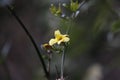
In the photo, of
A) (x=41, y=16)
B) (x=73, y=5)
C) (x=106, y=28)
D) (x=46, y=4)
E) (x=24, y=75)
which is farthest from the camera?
(x=24, y=75)

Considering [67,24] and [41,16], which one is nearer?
[67,24]

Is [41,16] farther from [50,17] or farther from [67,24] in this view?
[67,24]

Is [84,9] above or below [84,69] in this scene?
below

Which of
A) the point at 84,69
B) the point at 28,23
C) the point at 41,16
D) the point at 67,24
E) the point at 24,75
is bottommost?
the point at 67,24

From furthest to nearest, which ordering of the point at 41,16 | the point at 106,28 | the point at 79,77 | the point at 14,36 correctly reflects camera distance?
the point at 14,36 < the point at 41,16 < the point at 79,77 < the point at 106,28

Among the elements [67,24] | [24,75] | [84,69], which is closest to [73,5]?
[67,24]

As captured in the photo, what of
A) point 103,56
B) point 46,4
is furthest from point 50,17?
point 103,56

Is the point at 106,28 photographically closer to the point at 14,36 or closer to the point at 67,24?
the point at 67,24
